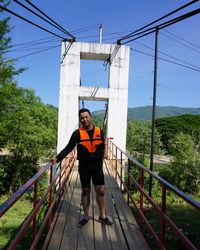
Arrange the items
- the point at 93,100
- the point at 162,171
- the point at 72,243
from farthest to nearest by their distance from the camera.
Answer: the point at 162,171
the point at 93,100
the point at 72,243

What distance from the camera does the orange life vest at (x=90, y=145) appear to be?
16.4ft

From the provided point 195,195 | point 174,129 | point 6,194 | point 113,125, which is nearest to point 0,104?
point 6,194

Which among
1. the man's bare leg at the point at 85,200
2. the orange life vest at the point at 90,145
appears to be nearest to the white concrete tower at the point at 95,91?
the man's bare leg at the point at 85,200

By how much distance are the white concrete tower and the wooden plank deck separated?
8.38 m

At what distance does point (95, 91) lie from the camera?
15523 mm

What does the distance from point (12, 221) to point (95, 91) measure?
653 cm

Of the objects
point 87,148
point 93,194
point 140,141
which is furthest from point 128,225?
point 140,141

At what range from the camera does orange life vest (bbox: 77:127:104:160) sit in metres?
5.00

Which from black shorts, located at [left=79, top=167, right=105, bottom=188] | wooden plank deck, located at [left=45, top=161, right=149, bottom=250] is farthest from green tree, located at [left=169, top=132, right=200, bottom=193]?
black shorts, located at [left=79, top=167, right=105, bottom=188]

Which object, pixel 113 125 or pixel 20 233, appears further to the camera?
pixel 113 125

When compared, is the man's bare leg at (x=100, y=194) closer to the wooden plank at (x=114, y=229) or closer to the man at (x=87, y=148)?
the man at (x=87, y=148)

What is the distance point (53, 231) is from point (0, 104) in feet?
55.2

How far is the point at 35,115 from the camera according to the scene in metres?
24.7

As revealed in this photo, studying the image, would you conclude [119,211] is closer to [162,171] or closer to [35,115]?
[35,115]
